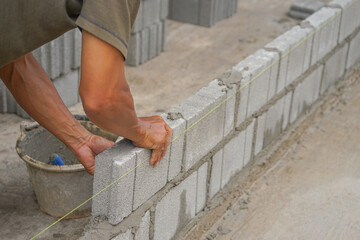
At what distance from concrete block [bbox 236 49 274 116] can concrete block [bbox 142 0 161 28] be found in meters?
2.17

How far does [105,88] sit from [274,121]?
2468 mm

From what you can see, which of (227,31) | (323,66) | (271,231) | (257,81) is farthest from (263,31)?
(271,231)

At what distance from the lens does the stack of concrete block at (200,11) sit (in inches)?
294

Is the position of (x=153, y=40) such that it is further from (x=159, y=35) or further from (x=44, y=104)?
(x=44, y=104)

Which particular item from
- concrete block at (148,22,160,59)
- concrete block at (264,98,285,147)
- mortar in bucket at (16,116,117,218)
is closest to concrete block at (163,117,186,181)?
mortar in bucket at (16,116,117,218)

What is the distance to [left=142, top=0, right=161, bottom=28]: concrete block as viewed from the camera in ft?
20.1

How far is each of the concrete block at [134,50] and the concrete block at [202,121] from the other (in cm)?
257

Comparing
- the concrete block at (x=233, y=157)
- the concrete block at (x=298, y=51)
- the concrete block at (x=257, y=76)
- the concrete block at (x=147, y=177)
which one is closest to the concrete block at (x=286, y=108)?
the concrete block at (x=298, y=51)

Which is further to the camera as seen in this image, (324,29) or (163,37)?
(163,37)

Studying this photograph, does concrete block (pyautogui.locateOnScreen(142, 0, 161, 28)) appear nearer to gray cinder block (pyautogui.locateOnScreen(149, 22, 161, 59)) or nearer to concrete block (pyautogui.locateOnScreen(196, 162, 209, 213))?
gray cinder block (pyautogui.locateOnScreen(149, 22, 161, 59))

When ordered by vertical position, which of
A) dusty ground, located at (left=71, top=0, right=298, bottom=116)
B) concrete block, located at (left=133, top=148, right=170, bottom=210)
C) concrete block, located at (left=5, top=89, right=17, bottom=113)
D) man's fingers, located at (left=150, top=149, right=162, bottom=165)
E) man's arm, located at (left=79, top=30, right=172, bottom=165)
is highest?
man's arm, located at (left=79, top=30, right=172, bottom=165)

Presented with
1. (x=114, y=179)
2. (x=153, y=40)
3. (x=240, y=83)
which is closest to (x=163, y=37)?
(x=153, y=40)

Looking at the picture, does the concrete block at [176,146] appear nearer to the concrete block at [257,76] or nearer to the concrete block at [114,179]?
the concrete block at [114,179]

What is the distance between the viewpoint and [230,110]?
12.6 ft
